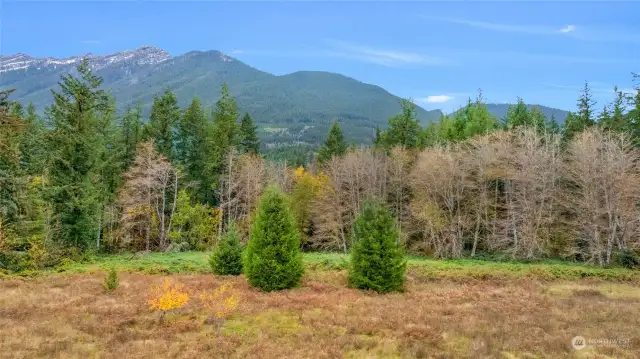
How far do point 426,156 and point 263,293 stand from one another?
26603mm

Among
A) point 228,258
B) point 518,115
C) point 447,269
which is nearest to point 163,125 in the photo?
point 228,258

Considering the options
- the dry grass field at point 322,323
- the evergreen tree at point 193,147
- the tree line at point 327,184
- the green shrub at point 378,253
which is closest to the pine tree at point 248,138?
the tree line at point 327,184

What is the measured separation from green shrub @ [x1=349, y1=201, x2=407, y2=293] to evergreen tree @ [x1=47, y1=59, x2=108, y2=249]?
2422 cm

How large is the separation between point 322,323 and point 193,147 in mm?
39797

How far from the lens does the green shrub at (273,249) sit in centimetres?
2302

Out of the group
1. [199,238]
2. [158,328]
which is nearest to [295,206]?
[199,238]

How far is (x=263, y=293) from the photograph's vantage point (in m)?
22.4

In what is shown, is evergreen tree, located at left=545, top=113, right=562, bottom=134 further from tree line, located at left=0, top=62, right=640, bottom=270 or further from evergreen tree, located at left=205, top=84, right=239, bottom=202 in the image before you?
evergreen tree, located at left=205, top=84, right=239, bottom=202

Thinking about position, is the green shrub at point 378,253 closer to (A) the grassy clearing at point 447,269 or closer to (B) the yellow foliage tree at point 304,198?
(A) the grassy clearing at point 447,269

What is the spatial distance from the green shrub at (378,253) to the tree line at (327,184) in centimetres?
666

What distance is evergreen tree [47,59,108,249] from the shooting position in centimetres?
3369

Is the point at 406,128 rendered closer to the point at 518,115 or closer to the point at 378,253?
the point at 518,115

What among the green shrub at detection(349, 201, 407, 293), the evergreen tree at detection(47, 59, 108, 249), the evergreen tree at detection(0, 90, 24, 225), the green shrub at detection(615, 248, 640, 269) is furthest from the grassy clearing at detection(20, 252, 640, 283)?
the evergreen tree at detection(0, 90, 24, 225)

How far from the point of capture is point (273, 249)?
23.0 meters
